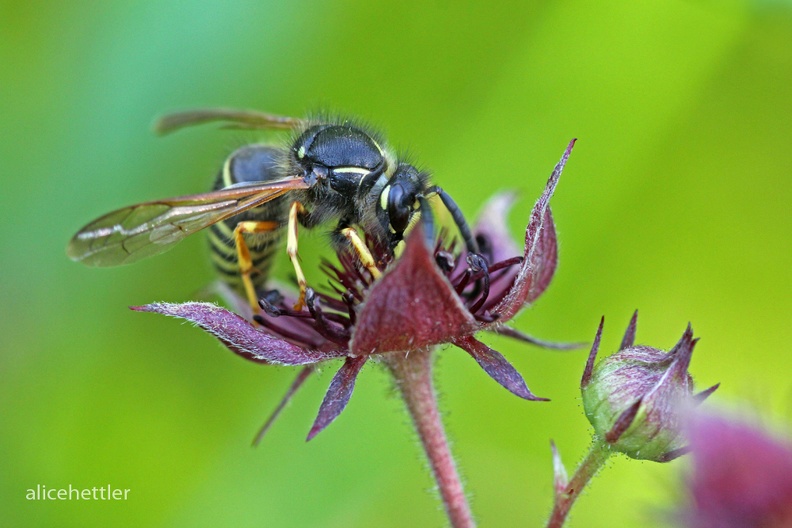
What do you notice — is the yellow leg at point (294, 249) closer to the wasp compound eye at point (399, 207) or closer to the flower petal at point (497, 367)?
the wasp compound eye at point (399, 207)

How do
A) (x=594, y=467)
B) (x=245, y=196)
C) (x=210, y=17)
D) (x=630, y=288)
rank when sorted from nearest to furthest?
(x=594, y=467) → (x=245, y=196) → (x=210, y=17) → (x=630, y=288)

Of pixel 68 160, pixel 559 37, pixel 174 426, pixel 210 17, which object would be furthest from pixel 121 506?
pixel 559 37

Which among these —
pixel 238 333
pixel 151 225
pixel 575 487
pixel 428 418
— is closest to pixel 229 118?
pixel 151 225

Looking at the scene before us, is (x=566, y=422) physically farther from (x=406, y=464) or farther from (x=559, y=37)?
(x=559, y=37)

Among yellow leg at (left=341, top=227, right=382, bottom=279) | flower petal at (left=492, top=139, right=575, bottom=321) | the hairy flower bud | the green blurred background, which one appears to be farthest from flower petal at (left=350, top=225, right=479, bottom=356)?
the green blurred background

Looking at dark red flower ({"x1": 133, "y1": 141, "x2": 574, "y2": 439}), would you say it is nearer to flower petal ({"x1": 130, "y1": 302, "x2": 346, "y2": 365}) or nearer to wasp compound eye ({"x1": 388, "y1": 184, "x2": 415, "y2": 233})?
flower petal ({"x1": 130, "y1": 302, "x2": 346, "y2": 365})

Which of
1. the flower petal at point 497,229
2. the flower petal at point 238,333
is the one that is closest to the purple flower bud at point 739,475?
the flower petal at point 238,333
